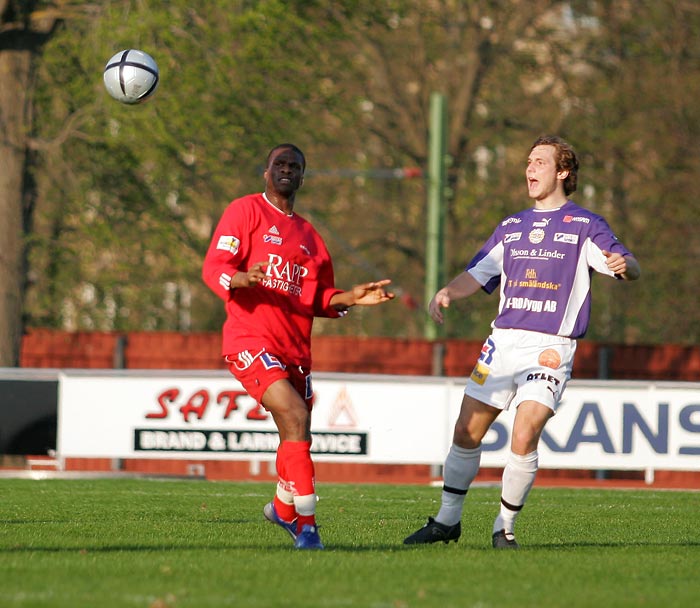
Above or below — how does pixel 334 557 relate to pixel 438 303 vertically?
below

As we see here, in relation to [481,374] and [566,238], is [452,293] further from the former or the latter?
[566,238]

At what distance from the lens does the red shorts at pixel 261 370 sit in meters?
8.35

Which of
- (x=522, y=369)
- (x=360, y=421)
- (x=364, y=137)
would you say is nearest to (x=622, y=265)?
(x=522, y=369)

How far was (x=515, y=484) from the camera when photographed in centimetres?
846

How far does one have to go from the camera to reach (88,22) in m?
23.0

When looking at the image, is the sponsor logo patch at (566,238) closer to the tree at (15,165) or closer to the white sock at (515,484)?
the white sock at (515,484)

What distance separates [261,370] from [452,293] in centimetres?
124

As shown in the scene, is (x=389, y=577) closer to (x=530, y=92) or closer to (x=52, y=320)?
(x=52, y=320)

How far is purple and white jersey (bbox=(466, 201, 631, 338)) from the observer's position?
8383 millimetres

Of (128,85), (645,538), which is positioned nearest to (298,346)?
(645,538)

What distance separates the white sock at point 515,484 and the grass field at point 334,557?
237 millimetres

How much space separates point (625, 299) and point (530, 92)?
5.23 meters

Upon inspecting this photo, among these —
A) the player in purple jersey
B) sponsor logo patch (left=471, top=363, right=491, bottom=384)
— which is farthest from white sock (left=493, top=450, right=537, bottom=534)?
sponsor logo patch (left=471, top=363, right=491, bottom=384)

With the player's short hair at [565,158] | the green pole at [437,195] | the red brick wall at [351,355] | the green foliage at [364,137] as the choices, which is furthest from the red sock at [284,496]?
the green pole at [437,195]
